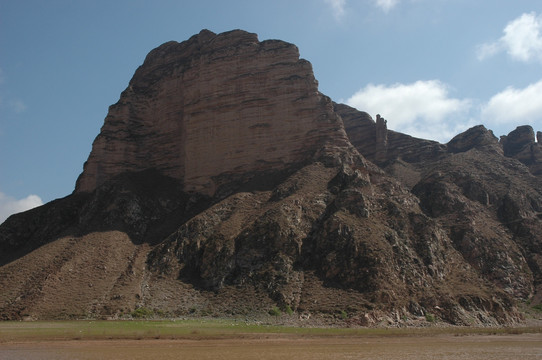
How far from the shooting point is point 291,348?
30156 mm

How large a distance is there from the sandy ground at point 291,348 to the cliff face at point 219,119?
3890 cm

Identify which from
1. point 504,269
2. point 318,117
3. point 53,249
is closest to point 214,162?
point 318,117

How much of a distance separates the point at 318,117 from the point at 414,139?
31287 mm

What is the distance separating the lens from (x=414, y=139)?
95188mm

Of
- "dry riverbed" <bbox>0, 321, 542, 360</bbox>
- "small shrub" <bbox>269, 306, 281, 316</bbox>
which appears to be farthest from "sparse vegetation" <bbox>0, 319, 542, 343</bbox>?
"small shrub" <bbox>269, 306, 281, 316</bbox>

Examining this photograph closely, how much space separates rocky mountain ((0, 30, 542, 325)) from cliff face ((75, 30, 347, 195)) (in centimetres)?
23

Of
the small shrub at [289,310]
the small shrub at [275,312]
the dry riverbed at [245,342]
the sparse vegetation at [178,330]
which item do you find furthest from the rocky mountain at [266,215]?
the dry riverbed at [245,342]

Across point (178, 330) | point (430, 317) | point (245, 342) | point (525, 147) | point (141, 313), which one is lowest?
point (245, 342)

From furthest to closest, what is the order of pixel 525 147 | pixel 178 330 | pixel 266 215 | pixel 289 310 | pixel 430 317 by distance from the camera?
pixel 525 147
pixel 266 215
pixel 289 310
pixel 430 317
pixel 178 330

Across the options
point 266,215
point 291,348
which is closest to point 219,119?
point 266,215

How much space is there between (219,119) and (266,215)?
24401 millimetres

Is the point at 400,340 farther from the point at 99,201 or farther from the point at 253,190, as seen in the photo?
the point at 99,201

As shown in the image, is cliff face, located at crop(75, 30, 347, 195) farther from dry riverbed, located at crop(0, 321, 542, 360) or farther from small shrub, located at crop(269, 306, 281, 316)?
dry riverbed, located at crop(0, 321, 542, 360)

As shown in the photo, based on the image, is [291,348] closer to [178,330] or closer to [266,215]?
[178,330]
